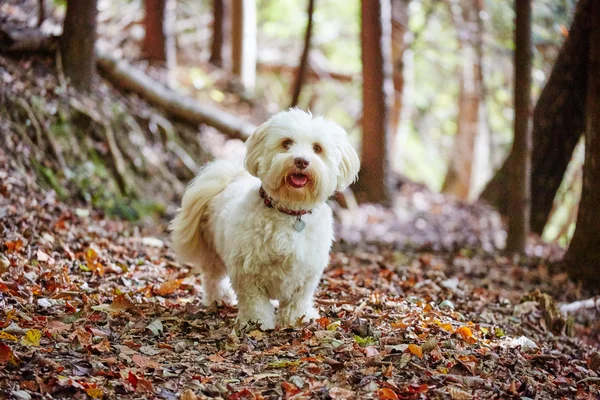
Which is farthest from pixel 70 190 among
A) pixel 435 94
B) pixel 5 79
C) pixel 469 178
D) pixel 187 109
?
pixel 435 94

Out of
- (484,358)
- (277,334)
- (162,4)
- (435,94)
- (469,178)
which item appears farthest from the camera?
(435,94)

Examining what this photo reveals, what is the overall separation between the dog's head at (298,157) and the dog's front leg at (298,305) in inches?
26.5

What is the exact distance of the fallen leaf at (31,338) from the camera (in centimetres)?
420

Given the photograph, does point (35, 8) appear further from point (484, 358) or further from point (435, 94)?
point (435, 94)

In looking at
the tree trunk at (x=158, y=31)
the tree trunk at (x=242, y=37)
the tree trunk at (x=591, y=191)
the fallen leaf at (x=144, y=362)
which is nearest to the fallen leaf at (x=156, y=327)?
→ the fallen leaf at (x=144, y=362)

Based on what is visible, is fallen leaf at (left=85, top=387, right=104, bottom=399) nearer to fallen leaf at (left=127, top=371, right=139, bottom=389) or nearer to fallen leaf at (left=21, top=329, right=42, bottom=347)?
fallen leaf at (left=127, top=371, right=139, bottom=389)

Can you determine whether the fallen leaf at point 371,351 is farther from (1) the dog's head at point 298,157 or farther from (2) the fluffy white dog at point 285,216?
(1) the dog's head at point 298,157

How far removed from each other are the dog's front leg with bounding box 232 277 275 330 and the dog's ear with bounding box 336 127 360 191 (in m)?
1.03

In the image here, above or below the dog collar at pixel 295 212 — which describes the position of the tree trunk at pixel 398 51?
above

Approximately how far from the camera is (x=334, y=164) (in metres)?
5.02

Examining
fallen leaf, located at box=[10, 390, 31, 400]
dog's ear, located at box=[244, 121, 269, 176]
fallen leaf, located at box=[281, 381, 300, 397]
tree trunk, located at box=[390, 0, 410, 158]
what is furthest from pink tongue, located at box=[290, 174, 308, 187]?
tree trunk, located at box=[390, 0, 410, 158]

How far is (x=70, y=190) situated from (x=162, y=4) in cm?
570

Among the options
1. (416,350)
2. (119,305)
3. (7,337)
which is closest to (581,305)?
(416,350)

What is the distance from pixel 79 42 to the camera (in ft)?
30.1
